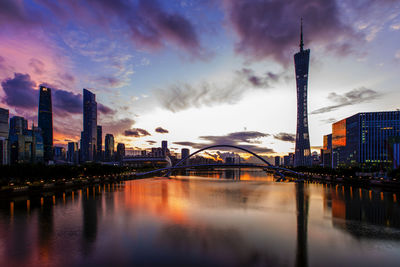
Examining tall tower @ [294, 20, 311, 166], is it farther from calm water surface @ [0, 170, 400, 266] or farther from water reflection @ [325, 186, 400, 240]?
calm water surface @ [0, 170, 400, 266]

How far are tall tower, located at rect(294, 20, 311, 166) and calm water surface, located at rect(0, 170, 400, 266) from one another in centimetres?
11429

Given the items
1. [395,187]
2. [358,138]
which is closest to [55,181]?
[395,187]

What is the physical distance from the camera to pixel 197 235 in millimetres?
21672

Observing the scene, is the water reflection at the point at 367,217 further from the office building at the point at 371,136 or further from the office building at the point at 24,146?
the office building at the point at 24,146

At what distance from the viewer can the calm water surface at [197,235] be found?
52.9 feet

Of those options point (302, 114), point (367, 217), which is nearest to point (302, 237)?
point (367, 217)

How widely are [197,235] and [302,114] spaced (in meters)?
135

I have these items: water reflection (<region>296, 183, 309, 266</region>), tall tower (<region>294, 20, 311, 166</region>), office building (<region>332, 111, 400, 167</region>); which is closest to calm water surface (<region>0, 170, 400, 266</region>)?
water reflection (<region>296, 183, 309, 266</region>)

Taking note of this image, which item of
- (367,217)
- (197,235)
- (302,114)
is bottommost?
(367,217)

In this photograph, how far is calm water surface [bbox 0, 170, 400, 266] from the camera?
634 inches

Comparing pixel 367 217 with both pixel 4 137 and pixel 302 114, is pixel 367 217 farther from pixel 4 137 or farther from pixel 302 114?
pixel 4 137

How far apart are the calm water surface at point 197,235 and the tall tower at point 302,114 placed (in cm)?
11429

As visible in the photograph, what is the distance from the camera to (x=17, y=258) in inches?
619

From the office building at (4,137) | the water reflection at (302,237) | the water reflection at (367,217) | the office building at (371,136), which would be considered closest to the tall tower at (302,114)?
the office building at (371,136)
